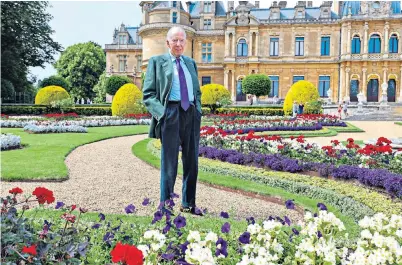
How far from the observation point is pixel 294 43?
1540 inches

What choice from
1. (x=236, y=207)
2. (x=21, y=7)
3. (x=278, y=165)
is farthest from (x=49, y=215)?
(x=21, y=7)

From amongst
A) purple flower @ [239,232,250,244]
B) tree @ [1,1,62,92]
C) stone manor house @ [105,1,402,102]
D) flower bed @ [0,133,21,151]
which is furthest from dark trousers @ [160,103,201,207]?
stone manor house @ [105,1,402,102]

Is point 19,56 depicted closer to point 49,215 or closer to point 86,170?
point 86,170

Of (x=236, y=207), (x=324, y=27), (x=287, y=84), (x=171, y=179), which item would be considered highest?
(x=324, y=27)

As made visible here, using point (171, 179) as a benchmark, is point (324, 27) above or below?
above

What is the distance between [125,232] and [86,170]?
477 centimetres

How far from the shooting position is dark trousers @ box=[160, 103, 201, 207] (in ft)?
13.7

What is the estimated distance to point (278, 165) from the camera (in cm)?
719

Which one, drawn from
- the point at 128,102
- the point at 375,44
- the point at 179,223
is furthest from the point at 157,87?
the point at 375,44

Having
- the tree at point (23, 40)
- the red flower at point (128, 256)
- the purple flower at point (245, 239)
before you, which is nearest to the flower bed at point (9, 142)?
the purple flower at point (245, 239)

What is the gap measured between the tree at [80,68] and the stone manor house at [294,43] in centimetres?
1007

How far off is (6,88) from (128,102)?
1349 centimetres

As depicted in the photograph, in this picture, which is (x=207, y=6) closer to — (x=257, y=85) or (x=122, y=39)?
(x=122, y=39)

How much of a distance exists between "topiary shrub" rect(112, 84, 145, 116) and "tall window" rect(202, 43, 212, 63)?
67.0 ft
